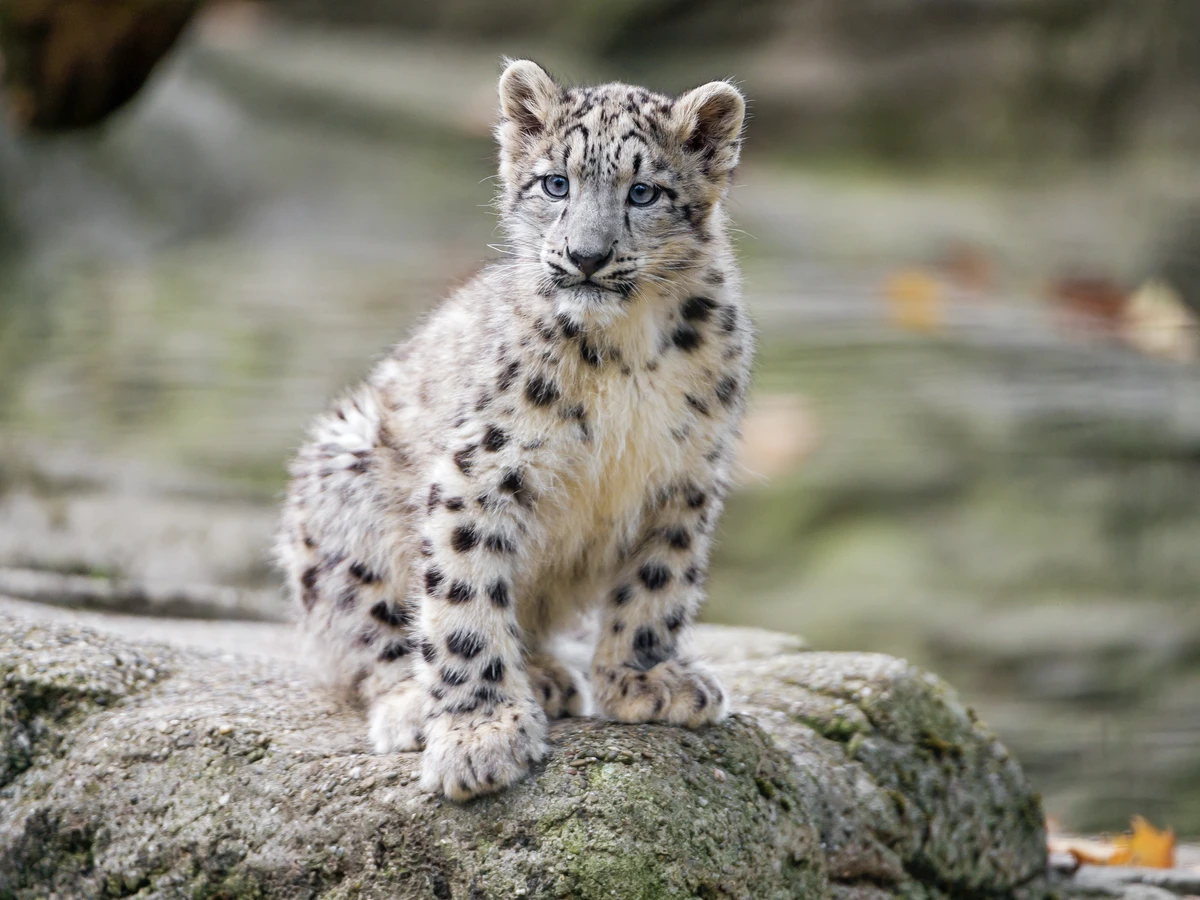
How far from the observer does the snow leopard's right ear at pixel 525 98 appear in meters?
5.07

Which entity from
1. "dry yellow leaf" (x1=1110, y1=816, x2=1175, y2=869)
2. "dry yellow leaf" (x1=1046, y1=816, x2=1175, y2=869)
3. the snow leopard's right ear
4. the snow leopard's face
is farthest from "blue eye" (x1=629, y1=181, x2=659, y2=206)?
"dry yellow leaf" (x1=1110, y1=816, x2=1175, y2=869)

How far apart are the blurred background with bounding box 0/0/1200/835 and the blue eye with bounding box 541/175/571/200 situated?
4.13 metres

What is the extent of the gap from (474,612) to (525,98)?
5.87ft

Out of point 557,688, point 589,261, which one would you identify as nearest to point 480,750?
point 557,688

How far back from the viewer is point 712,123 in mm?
5078

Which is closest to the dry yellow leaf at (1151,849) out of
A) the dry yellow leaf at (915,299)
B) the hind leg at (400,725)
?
the hind leg at (400,725)

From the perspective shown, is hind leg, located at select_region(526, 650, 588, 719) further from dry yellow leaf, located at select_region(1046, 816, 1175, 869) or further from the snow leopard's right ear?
dry yellow leaf, located at select_region(1046, 816, 1175, 869)

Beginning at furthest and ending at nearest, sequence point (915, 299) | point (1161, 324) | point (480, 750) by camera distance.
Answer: point (915, 299) < point (1161, 324) < point (480, 750)

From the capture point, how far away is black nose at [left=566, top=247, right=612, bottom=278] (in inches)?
183

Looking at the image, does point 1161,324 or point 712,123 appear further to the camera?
point 1161,324

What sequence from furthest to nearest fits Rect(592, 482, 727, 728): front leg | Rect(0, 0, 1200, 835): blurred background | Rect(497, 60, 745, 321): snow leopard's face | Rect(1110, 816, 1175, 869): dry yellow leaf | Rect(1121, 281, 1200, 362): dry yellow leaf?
Rect(1121, 281, 1200, 362): dry yellow leaf
Rect(0, 0, 1200, 835): blurred background
Rect(1110, 816, 1175, 869): dry yellow leaf
Rect(592, 482, 727, 728): front leg
Rect(497, 60, 745, 321): snow leopard's face

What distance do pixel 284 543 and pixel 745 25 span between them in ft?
30.6

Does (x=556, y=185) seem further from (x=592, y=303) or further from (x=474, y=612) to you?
(x=474, y=612)

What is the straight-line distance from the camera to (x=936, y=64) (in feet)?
44.0
